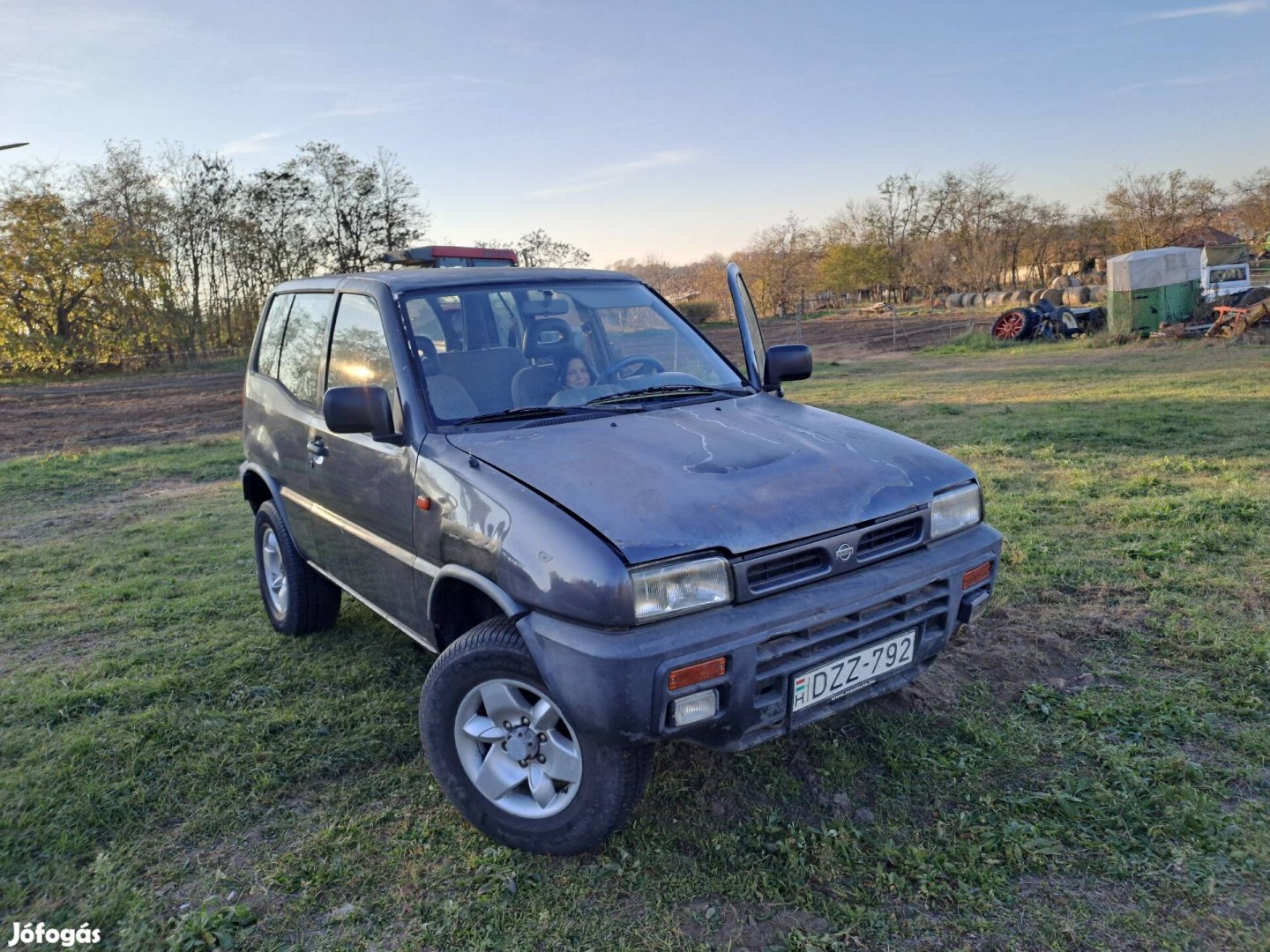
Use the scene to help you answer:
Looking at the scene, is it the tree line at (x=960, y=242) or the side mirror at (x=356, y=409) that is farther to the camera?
the tree line at (x=960, y=242)

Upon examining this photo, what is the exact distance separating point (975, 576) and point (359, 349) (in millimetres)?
2577

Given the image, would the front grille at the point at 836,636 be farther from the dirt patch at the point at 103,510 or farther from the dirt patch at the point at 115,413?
the dirt patch at the point at 115,413

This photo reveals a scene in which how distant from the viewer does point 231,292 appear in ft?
93.8

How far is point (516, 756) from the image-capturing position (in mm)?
2686

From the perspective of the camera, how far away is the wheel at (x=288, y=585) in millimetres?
4387

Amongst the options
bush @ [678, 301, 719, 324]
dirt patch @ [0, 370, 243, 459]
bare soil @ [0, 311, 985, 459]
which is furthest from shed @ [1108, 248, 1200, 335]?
dirt patch @ [0, 370, 243, 459]

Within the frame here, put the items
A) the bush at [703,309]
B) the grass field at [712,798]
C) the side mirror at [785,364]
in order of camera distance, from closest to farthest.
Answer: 1. the grass field at [712,798]
2. the side mirror at [785,364]
3. the bush at [703,309]

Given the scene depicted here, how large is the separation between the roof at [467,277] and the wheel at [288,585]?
4.30 feet

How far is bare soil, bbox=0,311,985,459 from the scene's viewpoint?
13781 mm

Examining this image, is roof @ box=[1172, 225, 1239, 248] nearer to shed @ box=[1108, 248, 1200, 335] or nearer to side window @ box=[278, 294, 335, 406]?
shed @ box=[1108, 248, 1200, 335]

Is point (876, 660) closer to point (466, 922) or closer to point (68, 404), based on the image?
point (466, 922)

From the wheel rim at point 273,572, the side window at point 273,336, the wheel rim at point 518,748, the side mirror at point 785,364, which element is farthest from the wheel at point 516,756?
the side window at point 273,336

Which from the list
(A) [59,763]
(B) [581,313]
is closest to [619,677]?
(B) [581,313]

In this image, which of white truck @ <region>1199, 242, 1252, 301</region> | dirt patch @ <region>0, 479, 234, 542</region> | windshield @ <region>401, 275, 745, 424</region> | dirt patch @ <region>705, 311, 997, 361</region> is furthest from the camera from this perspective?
white truck @ <region>1199, 242, 1252, 301</region>
